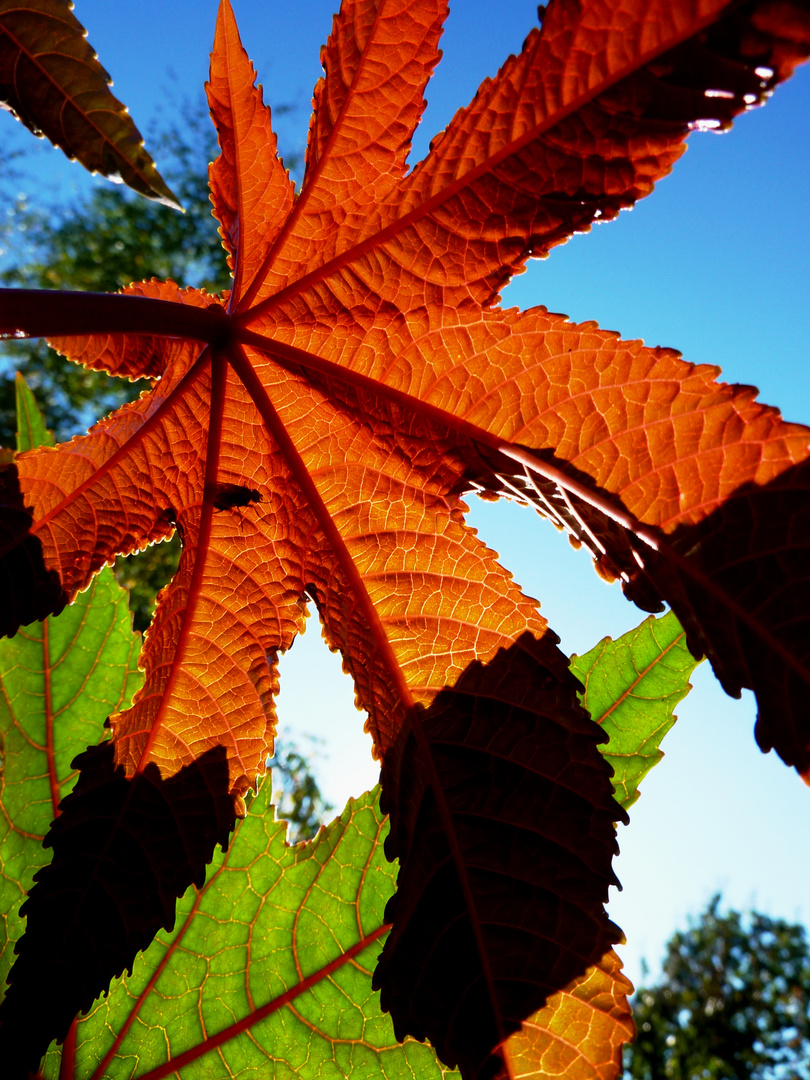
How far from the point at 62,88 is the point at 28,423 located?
1.98 ft

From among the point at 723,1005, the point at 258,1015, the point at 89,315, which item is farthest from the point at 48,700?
the point at 723,1005

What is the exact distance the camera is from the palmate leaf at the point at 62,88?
0.80m

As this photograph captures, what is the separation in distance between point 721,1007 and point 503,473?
19974mm

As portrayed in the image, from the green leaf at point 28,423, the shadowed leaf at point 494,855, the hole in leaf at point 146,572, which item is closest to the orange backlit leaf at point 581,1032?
the shadowed leaf at point 494,855

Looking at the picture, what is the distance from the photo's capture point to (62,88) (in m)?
0.82

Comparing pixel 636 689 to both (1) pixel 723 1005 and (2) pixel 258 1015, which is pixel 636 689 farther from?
(1) pixel 723 1005

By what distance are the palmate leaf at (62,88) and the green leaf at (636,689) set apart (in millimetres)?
886

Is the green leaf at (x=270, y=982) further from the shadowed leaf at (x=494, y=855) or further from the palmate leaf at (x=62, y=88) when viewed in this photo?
the palmate leaf at (x=62, y=88)

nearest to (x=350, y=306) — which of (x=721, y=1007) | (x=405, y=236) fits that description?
(x=405, y=236)

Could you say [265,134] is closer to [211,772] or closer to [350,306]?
[350,306]

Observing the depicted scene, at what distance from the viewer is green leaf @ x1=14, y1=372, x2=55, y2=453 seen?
1.23 metres

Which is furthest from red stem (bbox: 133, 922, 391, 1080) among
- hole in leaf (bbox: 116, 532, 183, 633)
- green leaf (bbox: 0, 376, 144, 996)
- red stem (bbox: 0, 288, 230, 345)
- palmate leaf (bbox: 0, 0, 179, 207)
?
hole in leaf (bbox: 116, 532, 183, 633)

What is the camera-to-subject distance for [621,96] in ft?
1.91

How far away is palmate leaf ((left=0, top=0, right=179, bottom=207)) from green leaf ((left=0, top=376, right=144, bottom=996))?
21.3 inches
